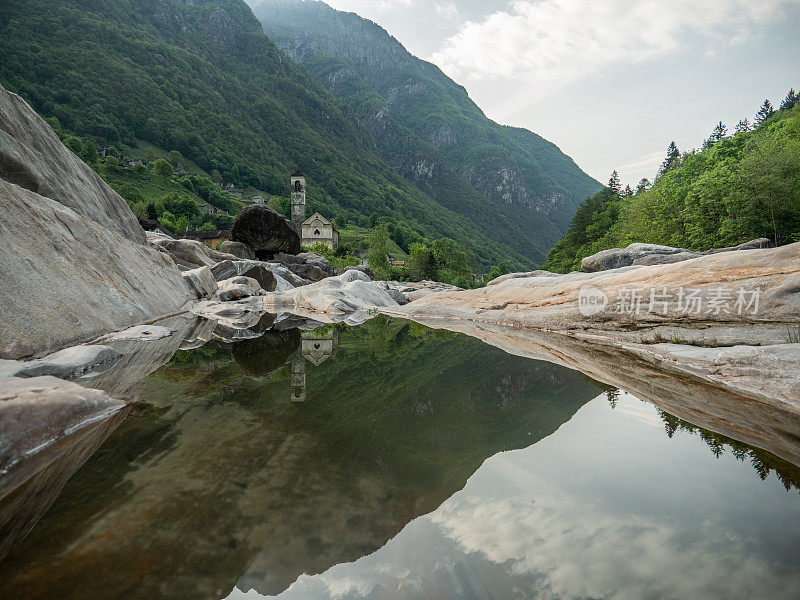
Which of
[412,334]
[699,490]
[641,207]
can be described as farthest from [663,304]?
[641,207]

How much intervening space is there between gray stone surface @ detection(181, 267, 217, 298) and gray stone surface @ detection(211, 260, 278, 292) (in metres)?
3.59

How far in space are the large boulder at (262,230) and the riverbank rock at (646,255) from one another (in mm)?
27670

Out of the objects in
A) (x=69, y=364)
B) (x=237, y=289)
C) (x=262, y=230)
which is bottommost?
(x=69, y=364)

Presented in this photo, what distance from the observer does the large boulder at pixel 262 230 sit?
36.5m

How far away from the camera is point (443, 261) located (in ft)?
212

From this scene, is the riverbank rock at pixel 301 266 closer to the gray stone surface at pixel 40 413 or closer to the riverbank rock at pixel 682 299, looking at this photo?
the riverbank rock at pixel 682 299

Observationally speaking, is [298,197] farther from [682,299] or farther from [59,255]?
[682,299]

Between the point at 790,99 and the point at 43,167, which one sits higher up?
the point at 790,99

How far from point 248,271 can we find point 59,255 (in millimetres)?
19607

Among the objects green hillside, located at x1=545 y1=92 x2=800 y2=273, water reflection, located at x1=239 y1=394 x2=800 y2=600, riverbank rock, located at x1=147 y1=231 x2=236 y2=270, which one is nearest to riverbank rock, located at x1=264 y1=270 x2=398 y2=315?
riverbank rock, located at x1=147 y1=231 x2=236 y2=270

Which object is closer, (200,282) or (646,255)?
(646,255)

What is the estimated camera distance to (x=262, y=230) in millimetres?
36938

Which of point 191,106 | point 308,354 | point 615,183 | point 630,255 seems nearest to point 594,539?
point 308,354

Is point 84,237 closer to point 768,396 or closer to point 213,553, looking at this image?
point 213,553
